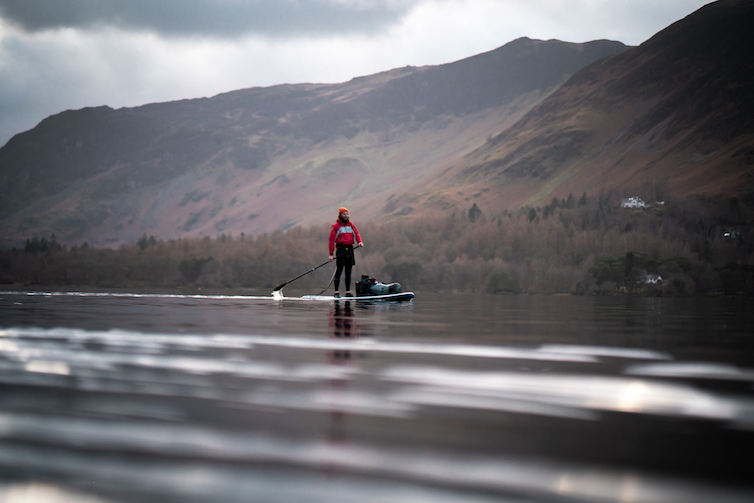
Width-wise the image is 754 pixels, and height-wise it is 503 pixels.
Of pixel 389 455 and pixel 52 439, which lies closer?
pixel 389 455

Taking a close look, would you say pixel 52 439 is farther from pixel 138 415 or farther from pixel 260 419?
pixel 260 419

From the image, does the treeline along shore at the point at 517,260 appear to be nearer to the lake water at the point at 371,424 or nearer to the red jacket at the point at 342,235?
the red jacket at the point at 342,235

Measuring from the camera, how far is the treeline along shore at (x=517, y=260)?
440ft

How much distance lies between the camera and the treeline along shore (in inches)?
5281

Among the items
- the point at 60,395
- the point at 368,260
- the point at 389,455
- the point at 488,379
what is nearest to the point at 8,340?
the point at 60,395

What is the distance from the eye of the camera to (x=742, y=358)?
8.88 meters

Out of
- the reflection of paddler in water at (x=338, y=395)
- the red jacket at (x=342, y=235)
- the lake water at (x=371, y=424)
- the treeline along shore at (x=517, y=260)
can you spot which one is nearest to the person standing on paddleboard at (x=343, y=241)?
the red jacket at (x=342, y=235)

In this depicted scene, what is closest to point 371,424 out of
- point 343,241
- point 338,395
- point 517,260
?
point 338,395

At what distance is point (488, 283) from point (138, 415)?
14022 cm

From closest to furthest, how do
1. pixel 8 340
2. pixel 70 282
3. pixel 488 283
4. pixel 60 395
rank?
pixel 60 395 < pixel 8 340 < pixel 488 283 < pixel 70 282

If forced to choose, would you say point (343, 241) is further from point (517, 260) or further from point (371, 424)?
point (517, 260)

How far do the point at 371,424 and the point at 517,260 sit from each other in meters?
171

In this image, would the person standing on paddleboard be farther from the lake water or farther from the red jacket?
the lake water

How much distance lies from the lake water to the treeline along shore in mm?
130375
